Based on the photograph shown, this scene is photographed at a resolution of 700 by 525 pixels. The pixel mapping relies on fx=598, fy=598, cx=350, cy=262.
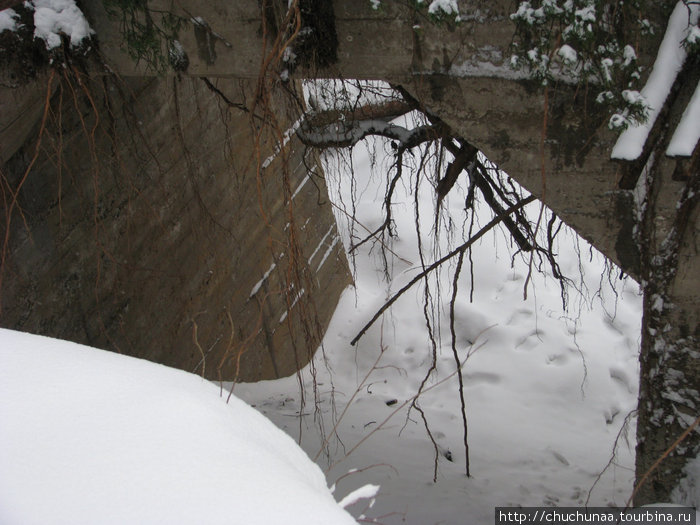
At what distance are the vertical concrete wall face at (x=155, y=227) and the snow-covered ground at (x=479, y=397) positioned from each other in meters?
0.57

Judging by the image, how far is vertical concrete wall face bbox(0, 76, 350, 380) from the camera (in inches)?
104

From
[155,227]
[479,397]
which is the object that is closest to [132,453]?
[155,227]

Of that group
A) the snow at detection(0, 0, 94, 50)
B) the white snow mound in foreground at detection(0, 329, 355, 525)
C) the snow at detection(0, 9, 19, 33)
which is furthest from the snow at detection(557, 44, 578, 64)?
the snow at detection(0, 9, 19, 33)

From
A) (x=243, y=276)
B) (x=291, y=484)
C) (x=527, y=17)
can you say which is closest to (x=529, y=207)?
(x=243, y=276)

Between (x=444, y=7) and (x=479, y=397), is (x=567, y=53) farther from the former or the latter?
(x=479, y=397)

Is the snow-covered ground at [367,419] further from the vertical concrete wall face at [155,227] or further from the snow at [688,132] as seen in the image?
the snow at [688,132]

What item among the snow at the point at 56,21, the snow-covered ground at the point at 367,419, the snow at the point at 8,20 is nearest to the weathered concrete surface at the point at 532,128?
the snow at the point at 56,21

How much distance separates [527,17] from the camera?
2.02 meters

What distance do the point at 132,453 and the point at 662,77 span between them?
6.55ft

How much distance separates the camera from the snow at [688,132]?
1.96 meters

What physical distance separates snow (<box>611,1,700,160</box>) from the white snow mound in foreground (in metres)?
1.59

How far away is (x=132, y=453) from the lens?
94 centimetres

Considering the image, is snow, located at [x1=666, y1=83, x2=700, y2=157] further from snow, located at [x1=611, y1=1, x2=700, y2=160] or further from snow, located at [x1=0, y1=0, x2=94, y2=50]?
snow, located at [x1=0, y1=0, x2=94, y2=50]

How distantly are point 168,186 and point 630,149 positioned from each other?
2437 millimetres
